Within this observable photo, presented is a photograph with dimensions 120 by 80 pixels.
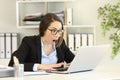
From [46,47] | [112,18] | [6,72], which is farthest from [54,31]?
[112,18]

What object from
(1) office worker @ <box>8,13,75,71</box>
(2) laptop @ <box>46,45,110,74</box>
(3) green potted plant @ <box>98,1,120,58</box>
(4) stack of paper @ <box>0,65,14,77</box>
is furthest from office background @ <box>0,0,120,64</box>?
(3) green potted plant @ <box>98,1,120,58</box>

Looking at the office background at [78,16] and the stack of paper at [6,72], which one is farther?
A: the office background at [78,16]

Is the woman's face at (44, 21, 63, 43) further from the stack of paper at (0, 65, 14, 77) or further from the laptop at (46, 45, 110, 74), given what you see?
the stack of paper at (0, 65, 14, 77)

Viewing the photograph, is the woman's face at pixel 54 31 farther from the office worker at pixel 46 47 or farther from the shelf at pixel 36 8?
the shelf at pixel 36 8

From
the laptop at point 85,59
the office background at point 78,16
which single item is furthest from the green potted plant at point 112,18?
the office background at point 78,16

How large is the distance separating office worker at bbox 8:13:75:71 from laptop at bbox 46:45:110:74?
0.49 metres

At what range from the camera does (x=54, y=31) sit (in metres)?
2.68

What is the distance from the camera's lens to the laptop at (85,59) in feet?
6.88

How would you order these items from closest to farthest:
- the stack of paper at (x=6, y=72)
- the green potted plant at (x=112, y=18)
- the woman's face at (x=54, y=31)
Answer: the green potted plant at (x=112, y=18) → the stack of paper at (x=6, y=72) → the woman's face at (x=54, y=31)

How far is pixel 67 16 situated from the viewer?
371cm

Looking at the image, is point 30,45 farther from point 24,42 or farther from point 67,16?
point 67,16

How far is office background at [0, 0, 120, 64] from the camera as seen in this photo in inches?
148

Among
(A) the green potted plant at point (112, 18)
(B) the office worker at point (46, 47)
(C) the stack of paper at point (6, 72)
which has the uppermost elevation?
(A) the green potted plant at point (112, 18)

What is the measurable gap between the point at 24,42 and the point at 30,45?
0.21 ft
